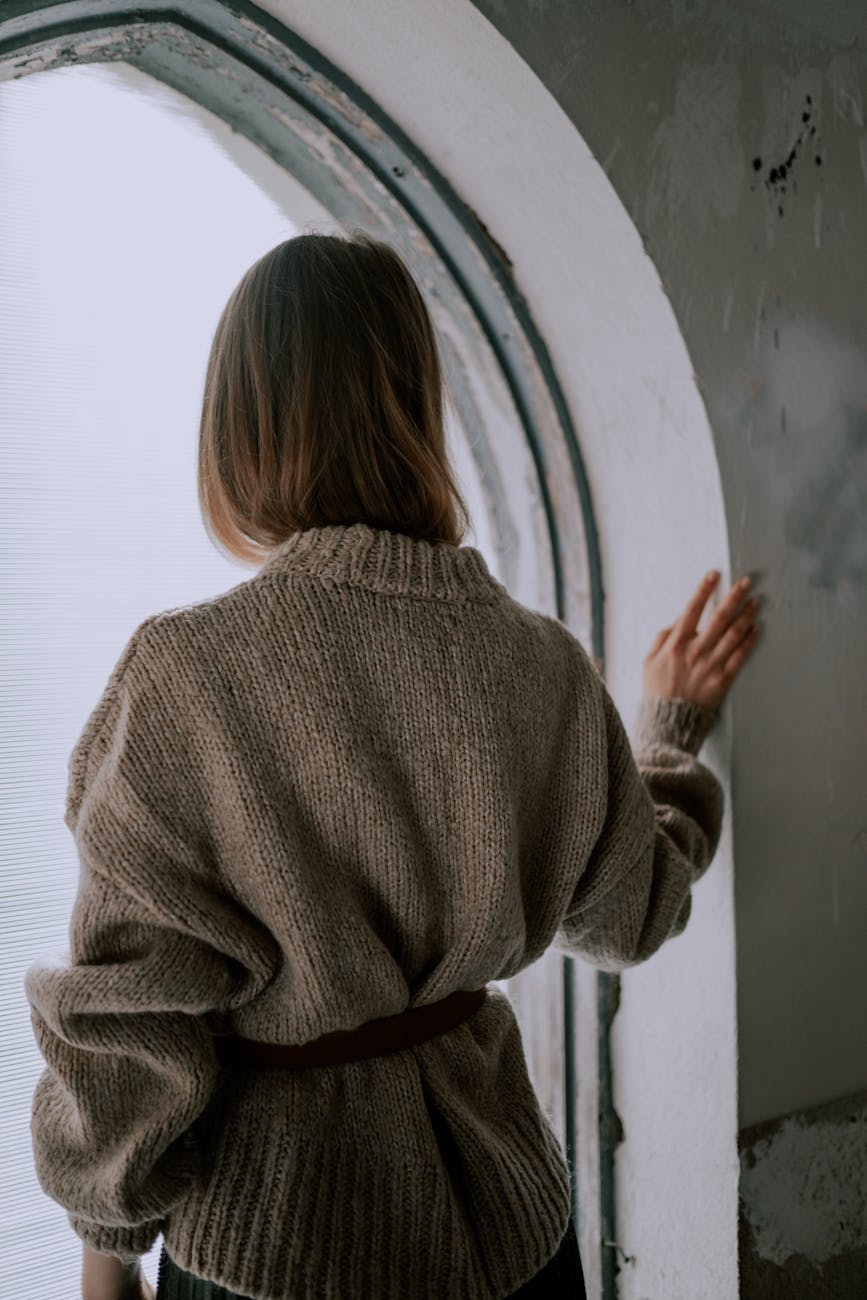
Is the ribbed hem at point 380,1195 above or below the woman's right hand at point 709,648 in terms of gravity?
below

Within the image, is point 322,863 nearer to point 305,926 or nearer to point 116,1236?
point 305,926

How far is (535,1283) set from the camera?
84cm

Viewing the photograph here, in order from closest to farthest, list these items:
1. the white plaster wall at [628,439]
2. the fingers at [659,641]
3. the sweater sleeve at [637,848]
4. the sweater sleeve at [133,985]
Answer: the sweater sleeve at [133,985], the sweater sleeve at [637,848], the white plaster wall at [628,439], the fingers at [659,641]

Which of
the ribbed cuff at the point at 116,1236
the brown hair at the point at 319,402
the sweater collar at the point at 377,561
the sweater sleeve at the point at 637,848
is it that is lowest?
the ribbed cuff at the point at 116,1236

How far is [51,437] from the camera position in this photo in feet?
3.30

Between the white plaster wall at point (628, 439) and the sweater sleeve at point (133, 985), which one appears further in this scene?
the white plaster wall at point (628, 439)

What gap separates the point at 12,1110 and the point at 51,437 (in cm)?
63

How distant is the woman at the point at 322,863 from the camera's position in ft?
2.31

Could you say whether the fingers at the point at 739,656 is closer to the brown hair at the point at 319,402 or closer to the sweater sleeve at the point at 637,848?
the sweater sleeve at the point at 637,848

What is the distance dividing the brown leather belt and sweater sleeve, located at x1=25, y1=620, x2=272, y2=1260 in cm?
6

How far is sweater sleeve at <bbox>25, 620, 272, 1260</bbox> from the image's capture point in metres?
0.68

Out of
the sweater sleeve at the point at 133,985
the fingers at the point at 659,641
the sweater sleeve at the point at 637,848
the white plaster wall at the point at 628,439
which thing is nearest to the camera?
the sweater sleeve at the point at 133,985

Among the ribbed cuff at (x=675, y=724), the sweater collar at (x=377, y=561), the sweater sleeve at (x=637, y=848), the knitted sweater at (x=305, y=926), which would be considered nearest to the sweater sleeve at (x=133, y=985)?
the knitted sweater at (x=305, y=926)

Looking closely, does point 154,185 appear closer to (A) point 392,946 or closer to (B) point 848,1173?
(A) point 392,946
